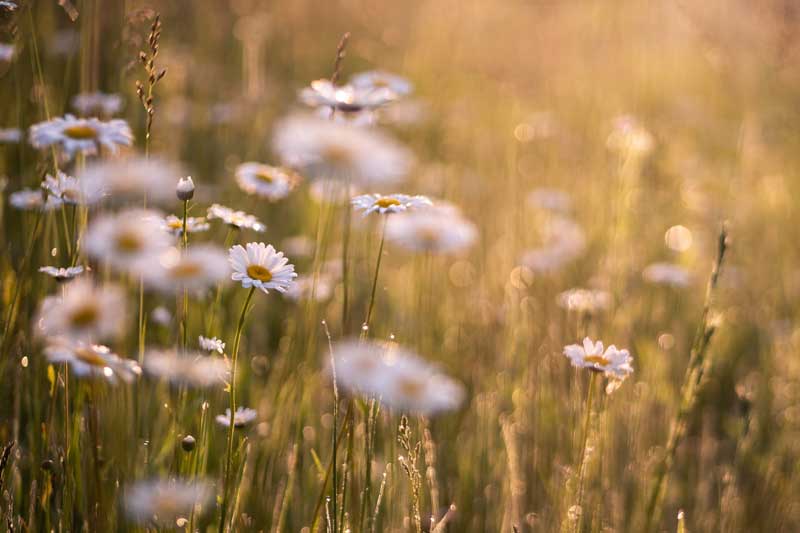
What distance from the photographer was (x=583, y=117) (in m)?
3.98

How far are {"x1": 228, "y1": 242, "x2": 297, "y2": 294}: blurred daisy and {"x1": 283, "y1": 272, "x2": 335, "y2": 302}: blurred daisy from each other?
192mm

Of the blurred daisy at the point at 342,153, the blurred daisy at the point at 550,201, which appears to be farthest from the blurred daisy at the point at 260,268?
the blurred daisy at the point at 550,201

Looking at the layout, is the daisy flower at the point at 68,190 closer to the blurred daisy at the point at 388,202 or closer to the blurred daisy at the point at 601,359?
the blurred daisy at the point at 388,202

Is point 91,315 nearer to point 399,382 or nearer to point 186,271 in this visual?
point 186,271

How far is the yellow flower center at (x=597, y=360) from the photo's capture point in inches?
37.8

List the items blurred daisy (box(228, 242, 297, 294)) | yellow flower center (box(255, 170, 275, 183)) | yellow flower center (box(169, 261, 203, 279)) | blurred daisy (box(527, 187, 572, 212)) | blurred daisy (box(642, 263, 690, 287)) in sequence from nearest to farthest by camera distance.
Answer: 1. yellow flower center (box(169, 261, 203, 279))
2. blurred daisy (box(228, 242, 297, 294))
3. yellow flower center (box(255, 170, 275, 183))
4. blurred daisy (box(642, 263, 690, 287))
5. blurred daisy (box(527, 187, 572, 212))

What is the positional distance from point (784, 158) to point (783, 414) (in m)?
2.50

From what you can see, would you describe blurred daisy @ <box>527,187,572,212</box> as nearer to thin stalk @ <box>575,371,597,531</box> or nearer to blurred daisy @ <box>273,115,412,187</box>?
thin stalk @ <box>575,371,597,531</box>

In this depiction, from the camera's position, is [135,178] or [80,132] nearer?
[135,178]

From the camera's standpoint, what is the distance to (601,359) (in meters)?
0.98

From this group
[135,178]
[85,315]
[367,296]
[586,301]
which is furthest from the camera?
[367,296]

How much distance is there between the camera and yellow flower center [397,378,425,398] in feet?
1.93

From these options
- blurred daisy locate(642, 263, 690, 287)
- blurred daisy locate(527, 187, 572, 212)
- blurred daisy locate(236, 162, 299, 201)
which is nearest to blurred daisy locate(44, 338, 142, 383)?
blurred daisy locate(236, 162, 299, 201)

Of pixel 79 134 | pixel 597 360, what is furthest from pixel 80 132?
pixel 597 360
